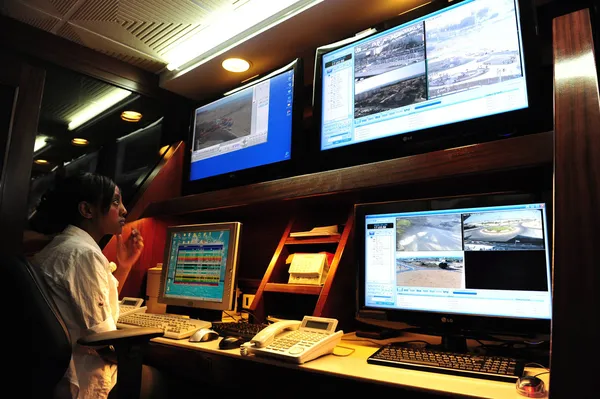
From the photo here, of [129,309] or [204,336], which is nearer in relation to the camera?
[204,336]

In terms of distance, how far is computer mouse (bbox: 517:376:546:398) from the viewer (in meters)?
0.87

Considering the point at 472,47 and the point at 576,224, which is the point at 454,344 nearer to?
the point at 576,224

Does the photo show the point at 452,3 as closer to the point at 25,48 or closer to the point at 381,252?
the point at 381,252

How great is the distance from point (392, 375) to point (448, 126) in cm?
91

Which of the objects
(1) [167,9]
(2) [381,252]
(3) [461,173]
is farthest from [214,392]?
(1) [167,9]

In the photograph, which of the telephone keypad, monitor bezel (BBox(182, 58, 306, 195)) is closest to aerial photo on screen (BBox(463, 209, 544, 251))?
the telephone keypad

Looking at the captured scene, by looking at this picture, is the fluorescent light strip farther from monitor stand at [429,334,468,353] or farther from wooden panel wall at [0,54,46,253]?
monitor stand at [429,334,468,353]

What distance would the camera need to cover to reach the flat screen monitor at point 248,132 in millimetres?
2080

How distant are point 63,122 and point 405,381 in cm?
384

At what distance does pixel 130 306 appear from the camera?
2.25 metres

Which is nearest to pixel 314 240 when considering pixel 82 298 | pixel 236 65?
pixel 82 298

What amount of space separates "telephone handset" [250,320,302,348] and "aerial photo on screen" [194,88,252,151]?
1.17 m

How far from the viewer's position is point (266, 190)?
6.23 feet

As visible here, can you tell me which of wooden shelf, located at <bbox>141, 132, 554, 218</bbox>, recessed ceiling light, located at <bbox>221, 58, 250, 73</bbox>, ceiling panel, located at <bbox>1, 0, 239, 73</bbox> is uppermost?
ceiling panel, located at <bbox>1, 0, 239, 73</bbox>
